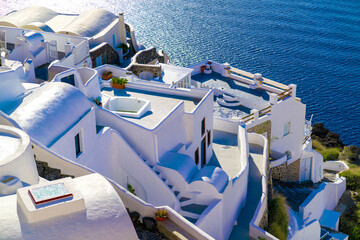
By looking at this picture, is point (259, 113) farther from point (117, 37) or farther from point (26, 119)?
point (26, 119)

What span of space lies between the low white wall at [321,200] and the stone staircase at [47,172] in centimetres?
2430

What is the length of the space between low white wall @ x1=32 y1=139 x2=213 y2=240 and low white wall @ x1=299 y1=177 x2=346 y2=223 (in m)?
22.8

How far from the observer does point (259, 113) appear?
48438 mm

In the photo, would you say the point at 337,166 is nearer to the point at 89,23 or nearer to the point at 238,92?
the point at 238,92

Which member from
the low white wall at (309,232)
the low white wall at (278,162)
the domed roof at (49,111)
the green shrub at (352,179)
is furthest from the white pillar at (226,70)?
the domed roof at (49,111)

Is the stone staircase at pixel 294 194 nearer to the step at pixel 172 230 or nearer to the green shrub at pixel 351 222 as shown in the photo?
the green shrub at pixel 351 222

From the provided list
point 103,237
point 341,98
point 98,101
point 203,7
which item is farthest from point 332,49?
point 103,237

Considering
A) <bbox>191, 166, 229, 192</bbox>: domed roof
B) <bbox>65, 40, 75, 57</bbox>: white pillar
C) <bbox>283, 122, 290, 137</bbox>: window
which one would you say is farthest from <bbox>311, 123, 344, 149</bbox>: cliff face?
<bbox>191, 166, 229, 192</bbox>: domed roof

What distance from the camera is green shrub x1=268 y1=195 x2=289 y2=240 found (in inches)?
1452

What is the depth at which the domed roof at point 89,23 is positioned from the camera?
55.9 meters

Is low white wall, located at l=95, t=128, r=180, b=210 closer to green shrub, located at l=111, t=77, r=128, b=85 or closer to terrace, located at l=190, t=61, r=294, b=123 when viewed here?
green shrub, located at l=111, t=77, r=128, b=85

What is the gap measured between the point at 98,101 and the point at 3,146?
12965 mm

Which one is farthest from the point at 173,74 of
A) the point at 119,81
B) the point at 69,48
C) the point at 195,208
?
the point at 195,208

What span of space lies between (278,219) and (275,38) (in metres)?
56.1
